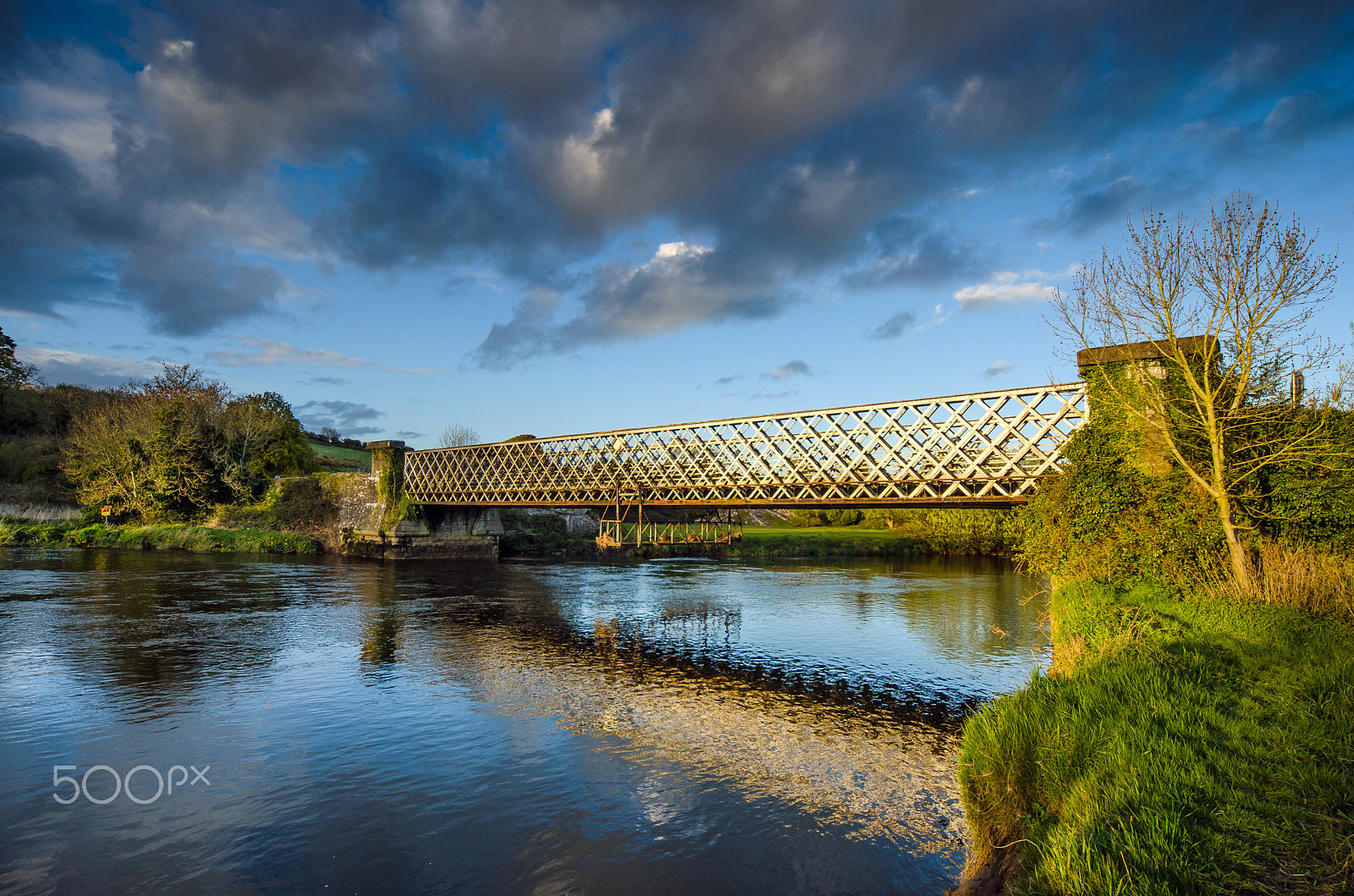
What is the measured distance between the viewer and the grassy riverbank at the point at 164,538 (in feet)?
147

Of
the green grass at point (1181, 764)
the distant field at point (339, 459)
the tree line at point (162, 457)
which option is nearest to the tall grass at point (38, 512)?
the tree line at point (162, 457)

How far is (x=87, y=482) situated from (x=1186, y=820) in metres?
67.7

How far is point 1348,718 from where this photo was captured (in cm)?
602

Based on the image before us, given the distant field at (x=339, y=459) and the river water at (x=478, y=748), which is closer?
the river water at (x=478, y=748)

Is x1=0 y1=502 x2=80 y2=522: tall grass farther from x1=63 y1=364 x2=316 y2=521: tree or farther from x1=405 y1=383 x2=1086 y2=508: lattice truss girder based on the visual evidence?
x1=405 y1=383 x2=1086 y2=508: lattice truss girder

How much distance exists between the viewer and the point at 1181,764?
18.0 feet

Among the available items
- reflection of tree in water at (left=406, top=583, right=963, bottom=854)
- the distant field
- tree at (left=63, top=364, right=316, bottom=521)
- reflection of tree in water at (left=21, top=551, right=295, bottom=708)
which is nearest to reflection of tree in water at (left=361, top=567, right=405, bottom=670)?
reflection of tree in water at (left=406, top=583, right=963, bottom=854)

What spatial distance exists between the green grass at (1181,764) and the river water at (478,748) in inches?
54.2

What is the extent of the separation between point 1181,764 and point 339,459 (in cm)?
8924

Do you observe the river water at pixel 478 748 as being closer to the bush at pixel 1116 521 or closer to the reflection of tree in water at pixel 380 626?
the reflection of tree in water at pixel 380 626

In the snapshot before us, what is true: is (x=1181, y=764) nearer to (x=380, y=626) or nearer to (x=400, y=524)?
(x=380, y=626)

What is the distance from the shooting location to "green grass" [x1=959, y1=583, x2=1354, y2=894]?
13.9 ft

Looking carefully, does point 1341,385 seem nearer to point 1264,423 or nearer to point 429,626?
point 1264,423

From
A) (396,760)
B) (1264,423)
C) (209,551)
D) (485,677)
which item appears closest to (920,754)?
(396,760)
